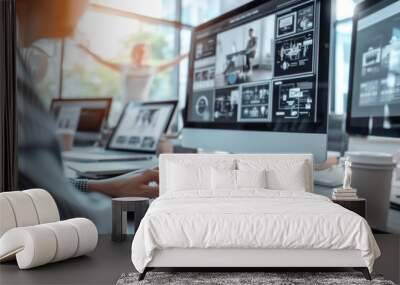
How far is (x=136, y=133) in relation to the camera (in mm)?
6234

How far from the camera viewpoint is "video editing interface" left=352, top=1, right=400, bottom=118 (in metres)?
4.25

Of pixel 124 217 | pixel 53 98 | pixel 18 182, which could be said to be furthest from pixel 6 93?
pixel 124 217

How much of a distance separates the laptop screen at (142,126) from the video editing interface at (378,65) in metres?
2.09

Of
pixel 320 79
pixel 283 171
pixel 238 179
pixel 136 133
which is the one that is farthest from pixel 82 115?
pixel 320 79

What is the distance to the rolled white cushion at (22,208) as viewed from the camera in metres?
4.45

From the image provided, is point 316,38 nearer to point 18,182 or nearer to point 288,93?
point 288,93

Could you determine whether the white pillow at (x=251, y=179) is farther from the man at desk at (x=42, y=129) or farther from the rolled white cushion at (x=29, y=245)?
the man at desk at (x=42, y=129)

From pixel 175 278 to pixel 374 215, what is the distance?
209 centimetres

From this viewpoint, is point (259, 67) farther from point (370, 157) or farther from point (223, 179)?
point (370, 157)

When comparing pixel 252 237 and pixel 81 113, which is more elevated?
pixel 81 113

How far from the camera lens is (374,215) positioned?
513 centimetres

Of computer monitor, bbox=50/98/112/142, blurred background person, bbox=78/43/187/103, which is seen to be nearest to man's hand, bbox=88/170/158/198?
computer monitor, bbox=50/98/112/142

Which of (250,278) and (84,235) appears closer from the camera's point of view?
(250,278)

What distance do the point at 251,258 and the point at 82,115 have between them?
10.6 ft
